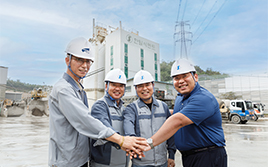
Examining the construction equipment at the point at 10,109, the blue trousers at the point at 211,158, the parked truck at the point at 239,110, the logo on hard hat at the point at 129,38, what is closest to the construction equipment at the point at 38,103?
the construction equipment at the point at 10,109

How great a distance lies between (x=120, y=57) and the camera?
101 ft

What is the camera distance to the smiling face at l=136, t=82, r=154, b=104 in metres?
2.53

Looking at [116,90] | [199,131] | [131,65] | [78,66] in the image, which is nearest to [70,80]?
[78,66]

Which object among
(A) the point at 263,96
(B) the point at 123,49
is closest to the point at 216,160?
(B) the point at 123,49

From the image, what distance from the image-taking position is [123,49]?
31.3 meters

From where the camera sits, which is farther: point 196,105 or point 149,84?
point 149,84

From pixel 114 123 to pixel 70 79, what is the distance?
0.82 metres

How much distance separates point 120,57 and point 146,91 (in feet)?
94.8

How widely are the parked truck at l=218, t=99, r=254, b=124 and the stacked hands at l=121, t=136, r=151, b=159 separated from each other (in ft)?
58.2

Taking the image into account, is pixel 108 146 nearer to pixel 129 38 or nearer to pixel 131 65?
pixel 131 65

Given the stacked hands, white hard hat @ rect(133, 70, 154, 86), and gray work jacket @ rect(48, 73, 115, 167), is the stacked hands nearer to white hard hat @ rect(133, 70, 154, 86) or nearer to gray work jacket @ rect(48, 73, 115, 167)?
gray work jacket @ rect(48, 73, 115, 167)

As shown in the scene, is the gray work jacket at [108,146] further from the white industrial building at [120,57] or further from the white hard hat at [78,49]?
the white industrial building at [120,57]

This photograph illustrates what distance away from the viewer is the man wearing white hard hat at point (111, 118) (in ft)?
6.92

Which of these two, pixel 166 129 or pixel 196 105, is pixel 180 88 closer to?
pixel 196 105
